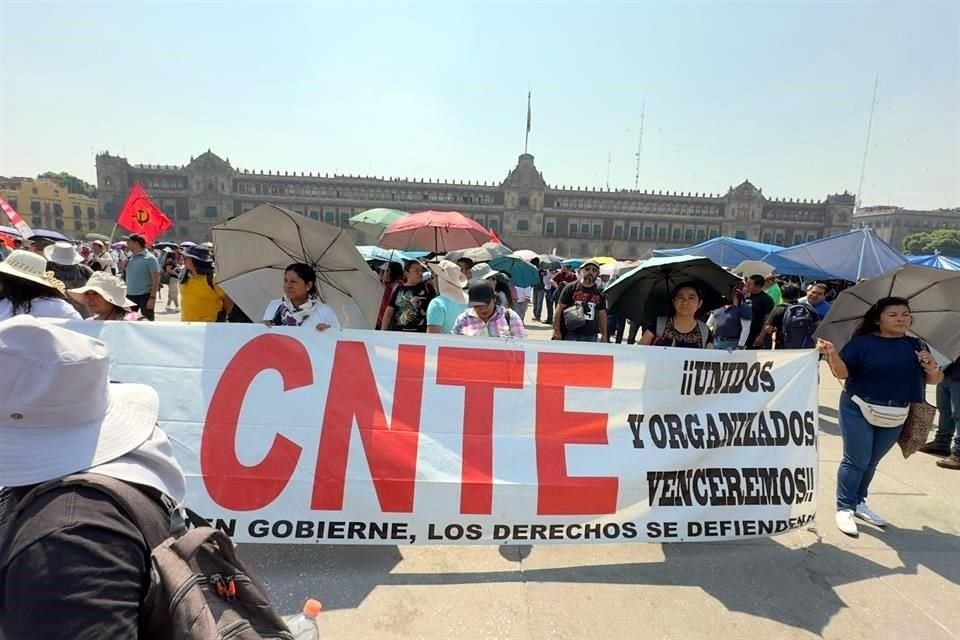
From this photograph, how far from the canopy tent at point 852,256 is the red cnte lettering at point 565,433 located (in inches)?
191

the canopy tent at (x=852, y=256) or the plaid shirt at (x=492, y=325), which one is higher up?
the canopy tent at (x=852, y=256)

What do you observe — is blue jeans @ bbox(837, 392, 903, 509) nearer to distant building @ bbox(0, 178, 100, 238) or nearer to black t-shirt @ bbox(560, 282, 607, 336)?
black t-shirt @ bbox(560, 282, 607, 336)

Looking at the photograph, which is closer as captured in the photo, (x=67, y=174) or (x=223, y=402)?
(x=223, y=402)

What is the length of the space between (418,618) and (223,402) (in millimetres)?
1490

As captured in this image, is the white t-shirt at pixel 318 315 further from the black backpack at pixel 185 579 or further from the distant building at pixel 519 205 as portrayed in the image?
the distant building at pixel 519 205

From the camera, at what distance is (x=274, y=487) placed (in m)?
2.54

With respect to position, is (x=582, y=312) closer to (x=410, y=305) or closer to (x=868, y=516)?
(x=410, y=305)

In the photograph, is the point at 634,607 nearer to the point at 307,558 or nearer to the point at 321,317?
the point at 307,558

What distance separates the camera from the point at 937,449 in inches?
186

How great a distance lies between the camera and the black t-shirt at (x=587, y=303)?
→ 5.52 meters

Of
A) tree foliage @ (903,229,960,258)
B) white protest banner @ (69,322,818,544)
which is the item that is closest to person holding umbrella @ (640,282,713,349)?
white protest banner @ (69,322,818,544)

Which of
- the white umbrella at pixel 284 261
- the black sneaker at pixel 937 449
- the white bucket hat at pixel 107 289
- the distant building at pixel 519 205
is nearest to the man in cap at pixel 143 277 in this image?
the white umbrella at pixel 284 261

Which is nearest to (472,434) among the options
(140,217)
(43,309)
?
(43,309)

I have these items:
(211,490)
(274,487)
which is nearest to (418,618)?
(274,487)
